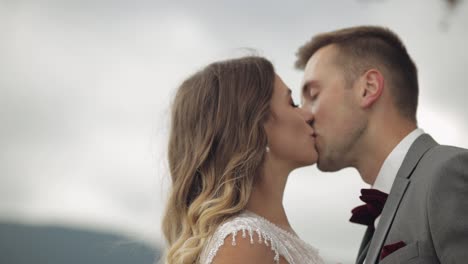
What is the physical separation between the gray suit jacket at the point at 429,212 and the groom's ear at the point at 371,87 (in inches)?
26.2

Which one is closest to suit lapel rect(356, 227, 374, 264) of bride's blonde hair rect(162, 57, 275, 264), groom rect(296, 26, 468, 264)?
groom rect(296, 26, 468, 264)

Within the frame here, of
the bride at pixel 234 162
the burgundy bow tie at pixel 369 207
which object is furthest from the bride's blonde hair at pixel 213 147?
the burgundy bow tie at pixel 369 207

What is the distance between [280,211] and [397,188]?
488 millimetres

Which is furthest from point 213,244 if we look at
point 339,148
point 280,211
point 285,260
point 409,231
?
point 339,148

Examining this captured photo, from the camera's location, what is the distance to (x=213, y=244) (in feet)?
7.30

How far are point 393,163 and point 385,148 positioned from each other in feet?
0.42

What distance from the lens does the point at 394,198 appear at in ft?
8.21

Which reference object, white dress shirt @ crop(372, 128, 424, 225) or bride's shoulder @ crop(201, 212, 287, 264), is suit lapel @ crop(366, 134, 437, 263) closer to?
white dress shirt @ crop(372, 128, 424, 225)

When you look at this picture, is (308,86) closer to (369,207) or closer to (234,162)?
(369,207)

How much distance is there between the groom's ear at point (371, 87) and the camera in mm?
3156

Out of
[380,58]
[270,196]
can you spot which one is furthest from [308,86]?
[270,196]

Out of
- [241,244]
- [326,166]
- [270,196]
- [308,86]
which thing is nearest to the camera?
[241,244]

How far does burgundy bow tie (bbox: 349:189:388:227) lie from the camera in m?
2.80

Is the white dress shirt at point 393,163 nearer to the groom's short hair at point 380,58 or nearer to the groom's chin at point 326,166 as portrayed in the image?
the groom's short hair at point 380,58
